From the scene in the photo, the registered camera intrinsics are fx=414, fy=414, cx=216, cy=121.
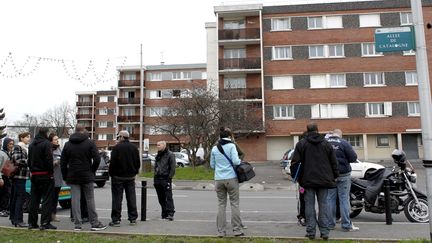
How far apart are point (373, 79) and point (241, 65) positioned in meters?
13.5

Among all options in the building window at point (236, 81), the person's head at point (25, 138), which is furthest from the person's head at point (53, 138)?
the building window at point (236, 81)

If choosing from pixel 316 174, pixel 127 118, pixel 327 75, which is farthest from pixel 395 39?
pixel 127 118

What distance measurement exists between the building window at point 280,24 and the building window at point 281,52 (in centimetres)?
210

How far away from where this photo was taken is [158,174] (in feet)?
31.7

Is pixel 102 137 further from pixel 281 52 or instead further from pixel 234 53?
pixel 281 52

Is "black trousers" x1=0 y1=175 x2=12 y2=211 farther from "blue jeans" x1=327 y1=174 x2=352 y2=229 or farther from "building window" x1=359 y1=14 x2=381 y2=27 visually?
"building window" x1=359 y1=14 x2=381 y2=27

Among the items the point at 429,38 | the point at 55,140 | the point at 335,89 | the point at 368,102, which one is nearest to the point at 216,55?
the point at 335,89

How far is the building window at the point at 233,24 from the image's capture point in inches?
1797

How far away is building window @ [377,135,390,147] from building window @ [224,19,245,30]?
60.9 ft

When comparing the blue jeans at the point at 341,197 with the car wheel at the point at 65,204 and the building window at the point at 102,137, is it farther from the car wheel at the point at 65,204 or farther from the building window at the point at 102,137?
the building window at the point at 102,137

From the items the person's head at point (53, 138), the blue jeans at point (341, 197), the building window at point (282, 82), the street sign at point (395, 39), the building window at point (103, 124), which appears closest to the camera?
the street sign at point (395, 39)

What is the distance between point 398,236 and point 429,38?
136 feet

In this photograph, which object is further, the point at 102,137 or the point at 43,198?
the point at 102,137

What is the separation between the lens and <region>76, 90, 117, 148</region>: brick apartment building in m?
88.5
